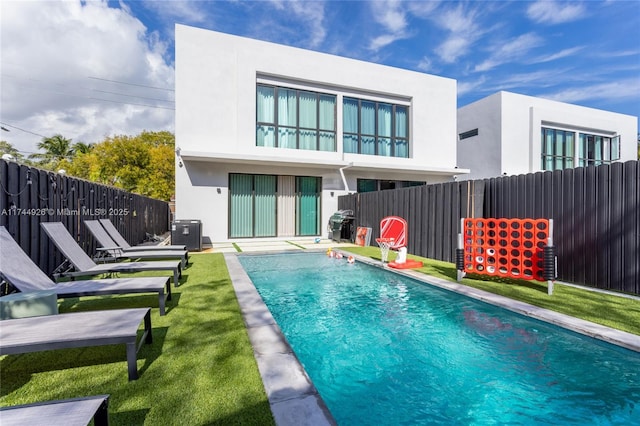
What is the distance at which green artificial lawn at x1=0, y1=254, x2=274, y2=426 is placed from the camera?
2131mm

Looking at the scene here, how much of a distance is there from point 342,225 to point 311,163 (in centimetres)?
325

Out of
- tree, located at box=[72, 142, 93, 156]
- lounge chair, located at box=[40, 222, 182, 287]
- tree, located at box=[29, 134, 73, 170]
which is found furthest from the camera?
tree, located at box=[29, 134, 73, 170]

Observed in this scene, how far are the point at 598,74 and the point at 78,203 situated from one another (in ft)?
92.0

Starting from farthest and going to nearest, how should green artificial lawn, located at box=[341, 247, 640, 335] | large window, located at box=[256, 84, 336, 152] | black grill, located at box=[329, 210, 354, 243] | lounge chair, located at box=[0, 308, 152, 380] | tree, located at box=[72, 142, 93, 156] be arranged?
tree, located at box=[72, 142, 93, 156] → large window, located at box=[256, 84, 336, 152] → black grill, located at box=[329, 210, 354, 243] → green artificial lawn, located at box=[341, 247, 640, 335] → lounge chair, located at box=[0, 308, 152, 380]

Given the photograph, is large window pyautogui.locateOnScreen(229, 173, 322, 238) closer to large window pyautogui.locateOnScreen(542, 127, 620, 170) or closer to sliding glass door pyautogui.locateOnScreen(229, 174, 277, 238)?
sliding glass door pyautogui.locateOnScreen(229, 174, 277, 238)

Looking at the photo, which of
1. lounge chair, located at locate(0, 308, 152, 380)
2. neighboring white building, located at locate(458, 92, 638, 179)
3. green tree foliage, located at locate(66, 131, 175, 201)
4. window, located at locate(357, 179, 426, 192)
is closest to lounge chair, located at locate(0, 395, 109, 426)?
lounge chair, located at locate(0, 308, 152, 380)

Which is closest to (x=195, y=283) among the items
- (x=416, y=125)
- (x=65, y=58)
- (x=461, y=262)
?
(x=461, y=262)

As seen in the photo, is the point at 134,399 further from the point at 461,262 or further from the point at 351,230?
the point at 351,230

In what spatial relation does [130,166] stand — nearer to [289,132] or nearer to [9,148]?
[289,132]

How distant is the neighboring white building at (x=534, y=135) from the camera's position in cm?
1991

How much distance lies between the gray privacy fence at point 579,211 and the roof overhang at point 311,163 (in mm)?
6749

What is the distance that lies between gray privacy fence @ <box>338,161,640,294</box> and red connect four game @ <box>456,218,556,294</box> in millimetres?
553

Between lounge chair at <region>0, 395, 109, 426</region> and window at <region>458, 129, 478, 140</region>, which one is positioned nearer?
lounge chair at <region>0, 395, 109, 426</region>

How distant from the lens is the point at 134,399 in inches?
90.7
